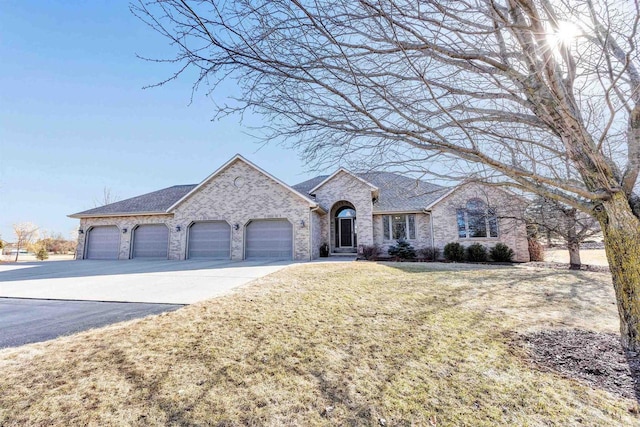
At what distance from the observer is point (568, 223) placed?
12430 millimetres

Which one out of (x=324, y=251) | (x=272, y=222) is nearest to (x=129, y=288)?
(x=272, y=222)

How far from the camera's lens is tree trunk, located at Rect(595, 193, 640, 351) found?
331 cm

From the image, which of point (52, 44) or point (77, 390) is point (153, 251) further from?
point (77, 390)

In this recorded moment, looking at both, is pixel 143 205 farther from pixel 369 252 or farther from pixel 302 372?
pixel 302 372

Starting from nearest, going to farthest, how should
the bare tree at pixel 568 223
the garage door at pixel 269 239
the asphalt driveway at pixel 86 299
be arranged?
the asphalt driveway at pixel 86 299 < the bare tree at pixel 568 223 < the garage door at pixel 269 239

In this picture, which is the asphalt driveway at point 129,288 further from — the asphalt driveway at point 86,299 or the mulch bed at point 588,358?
the mulch bed at point 588,358

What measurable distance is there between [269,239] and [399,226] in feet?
27.8

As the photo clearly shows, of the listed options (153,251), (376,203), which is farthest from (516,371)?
(153,251)

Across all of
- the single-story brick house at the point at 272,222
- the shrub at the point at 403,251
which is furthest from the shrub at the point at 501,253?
the shrub at the point at 403,251

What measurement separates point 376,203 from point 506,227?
25.0 feet

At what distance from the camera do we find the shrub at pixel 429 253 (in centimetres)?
1666

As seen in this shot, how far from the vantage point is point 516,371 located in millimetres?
3219

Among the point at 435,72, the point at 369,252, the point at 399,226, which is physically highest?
the point at 435,72

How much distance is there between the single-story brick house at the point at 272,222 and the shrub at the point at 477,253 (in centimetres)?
89
